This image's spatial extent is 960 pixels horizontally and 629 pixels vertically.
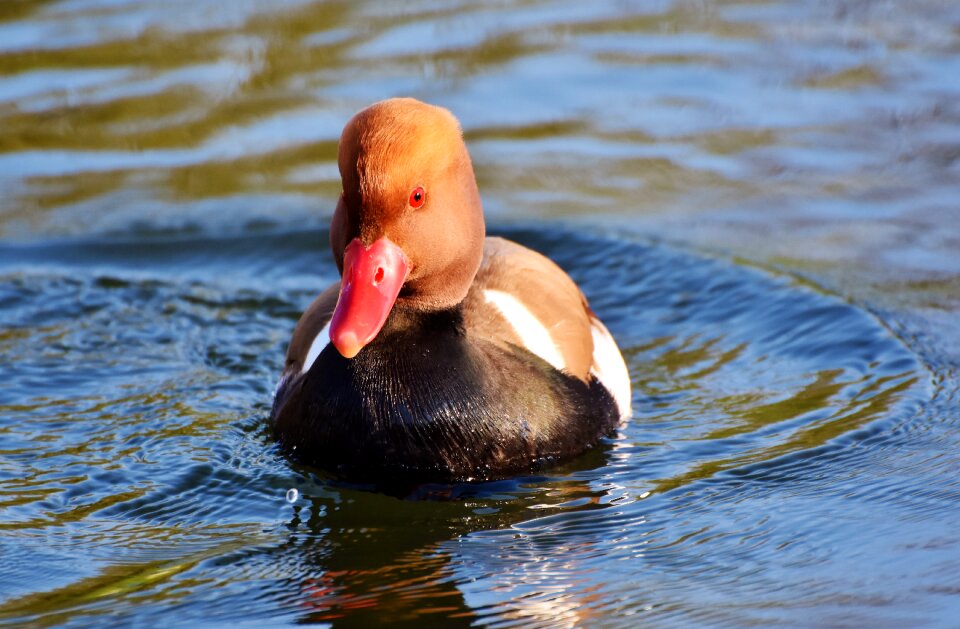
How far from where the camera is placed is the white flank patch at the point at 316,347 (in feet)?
18.4

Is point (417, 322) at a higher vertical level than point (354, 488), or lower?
higher

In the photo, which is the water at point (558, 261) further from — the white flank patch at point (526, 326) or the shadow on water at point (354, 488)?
the white flank patch at point (526, 326)

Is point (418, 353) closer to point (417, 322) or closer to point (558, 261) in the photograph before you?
point (417, 322)

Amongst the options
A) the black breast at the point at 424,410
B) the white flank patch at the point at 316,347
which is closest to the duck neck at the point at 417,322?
the black breast at the point at 424,410

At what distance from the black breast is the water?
0.12m

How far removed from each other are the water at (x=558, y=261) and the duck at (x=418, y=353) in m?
0.14

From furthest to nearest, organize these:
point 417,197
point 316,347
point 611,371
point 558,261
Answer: point 558,261
point 611,371
point 316,347
point 417,197

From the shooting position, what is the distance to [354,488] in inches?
207

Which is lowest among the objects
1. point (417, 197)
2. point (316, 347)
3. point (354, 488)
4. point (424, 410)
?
point (354, 488)

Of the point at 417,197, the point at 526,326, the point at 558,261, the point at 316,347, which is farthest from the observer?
the point at 558,261

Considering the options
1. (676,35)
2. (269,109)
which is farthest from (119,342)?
(676,35)

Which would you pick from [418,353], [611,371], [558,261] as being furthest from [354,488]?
[558,261]

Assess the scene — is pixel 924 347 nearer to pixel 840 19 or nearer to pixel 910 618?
pixel 910 618

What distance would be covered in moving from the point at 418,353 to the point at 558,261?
3.18 metres
